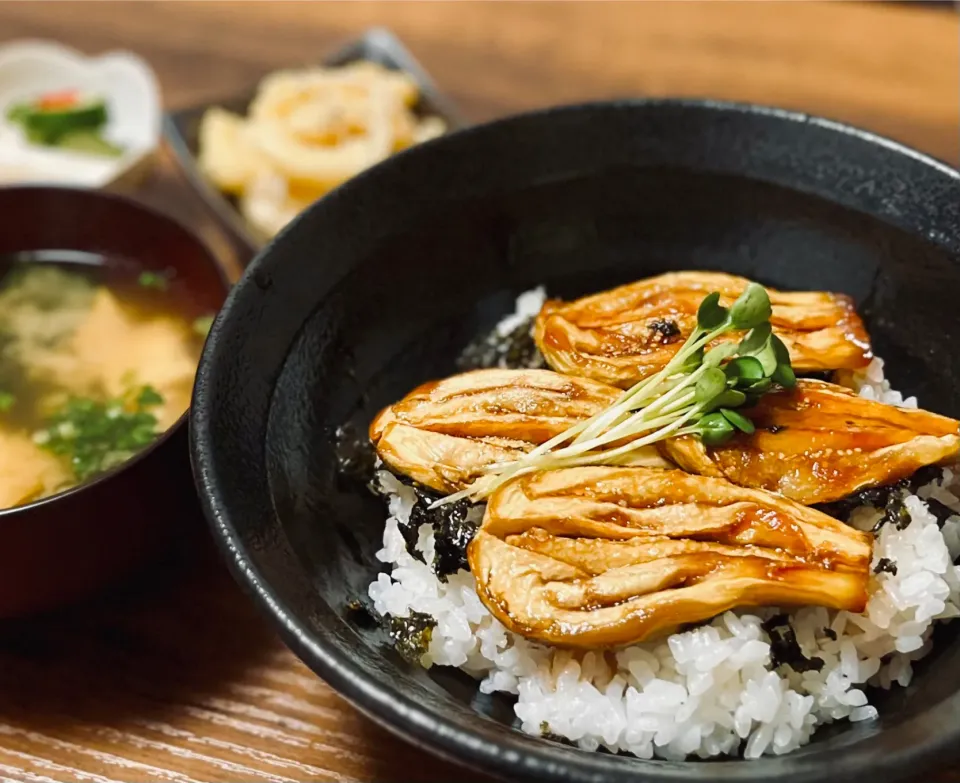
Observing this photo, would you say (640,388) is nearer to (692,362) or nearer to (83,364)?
(692,362)

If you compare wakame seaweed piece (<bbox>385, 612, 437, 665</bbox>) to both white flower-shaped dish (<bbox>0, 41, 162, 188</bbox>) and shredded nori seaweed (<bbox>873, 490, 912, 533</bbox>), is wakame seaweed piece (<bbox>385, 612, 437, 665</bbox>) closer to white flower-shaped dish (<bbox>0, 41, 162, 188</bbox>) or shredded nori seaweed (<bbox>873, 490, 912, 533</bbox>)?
shredded nori seaweed (<bbox>873, 490, 912, 533</bbox>)

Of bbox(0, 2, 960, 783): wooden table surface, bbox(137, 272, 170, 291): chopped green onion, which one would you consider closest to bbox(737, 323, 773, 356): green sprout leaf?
bbox(0, 2, 960, 783): wooden table surface

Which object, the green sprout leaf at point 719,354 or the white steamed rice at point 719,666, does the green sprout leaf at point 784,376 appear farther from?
the white steamed rice at point 719,666

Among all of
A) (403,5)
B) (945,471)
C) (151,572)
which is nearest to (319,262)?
(151,572)

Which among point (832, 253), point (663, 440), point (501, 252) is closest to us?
point (663, 440)

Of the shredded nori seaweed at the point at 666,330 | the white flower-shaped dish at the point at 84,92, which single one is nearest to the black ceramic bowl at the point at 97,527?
the shredded nori seaweed at the point at 666,330

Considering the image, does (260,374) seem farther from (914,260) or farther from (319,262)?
(914,260)

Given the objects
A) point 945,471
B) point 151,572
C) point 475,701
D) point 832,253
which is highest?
point 832,253
